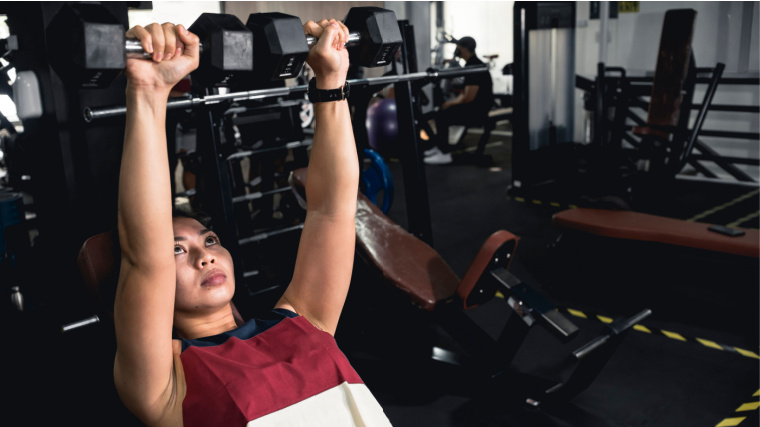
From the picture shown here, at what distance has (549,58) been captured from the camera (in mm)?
5723

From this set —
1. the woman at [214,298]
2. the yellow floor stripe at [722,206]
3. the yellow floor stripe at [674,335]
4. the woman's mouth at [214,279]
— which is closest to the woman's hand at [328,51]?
the woman at [214,298]

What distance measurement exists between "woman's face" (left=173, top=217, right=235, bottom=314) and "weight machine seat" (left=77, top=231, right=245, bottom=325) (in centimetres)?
23

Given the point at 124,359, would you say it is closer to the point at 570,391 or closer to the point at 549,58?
the point at 570,391

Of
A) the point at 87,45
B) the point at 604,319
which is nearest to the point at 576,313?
the point at 604,319

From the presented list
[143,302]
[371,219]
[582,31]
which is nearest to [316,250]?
[143,302]

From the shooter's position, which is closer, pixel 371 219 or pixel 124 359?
pixel 124 359

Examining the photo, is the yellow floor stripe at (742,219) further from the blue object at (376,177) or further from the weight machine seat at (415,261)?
the weight machine seat at (415,261)

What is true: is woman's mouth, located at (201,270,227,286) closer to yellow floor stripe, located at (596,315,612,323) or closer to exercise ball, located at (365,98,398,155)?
yellow floor stripe, located at (596,315,612,323)

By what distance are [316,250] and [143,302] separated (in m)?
0.41

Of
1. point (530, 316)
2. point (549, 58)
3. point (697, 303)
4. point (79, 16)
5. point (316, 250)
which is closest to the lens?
point (79, 16)

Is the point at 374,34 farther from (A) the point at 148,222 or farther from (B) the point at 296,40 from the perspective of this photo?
(A) the point at 148,222

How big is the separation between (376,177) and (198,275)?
2.56 metres

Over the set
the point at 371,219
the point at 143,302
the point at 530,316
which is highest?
the point at 143,302

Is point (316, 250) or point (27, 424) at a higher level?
point (316, 250)
